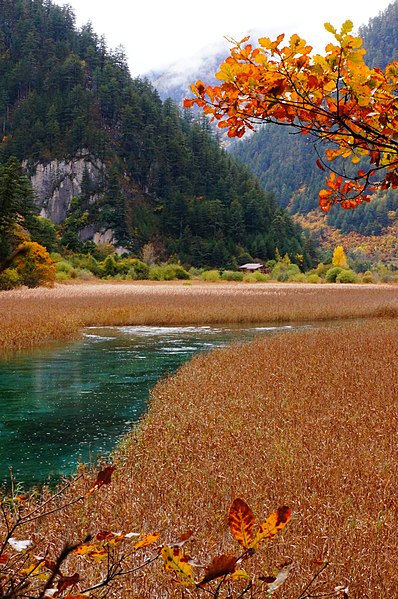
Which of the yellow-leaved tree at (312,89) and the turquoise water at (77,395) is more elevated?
the yellow-leaved tree at (312,89)

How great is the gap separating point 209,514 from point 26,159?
4984 inches

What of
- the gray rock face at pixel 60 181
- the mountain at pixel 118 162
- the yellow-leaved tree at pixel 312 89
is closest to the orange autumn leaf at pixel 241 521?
the yellow-leaved tree at pixel 312 89

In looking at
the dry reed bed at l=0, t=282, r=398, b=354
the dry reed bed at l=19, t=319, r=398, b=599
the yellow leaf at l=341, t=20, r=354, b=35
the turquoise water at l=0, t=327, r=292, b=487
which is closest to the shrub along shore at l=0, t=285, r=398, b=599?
the dry reed bed at l=19, t=319, r=398, b=599

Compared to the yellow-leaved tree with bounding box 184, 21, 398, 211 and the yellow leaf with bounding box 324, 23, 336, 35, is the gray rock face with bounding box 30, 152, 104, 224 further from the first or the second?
the yellow leaf with bounding box 324, 23, 336, 35

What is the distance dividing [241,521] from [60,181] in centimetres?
12350

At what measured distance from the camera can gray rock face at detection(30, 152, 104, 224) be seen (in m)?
117

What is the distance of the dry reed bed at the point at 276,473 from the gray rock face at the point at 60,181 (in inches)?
4373

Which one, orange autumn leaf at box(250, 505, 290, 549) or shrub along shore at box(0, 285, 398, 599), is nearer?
orange autumn leaf at box(250, 505, 290, 549)

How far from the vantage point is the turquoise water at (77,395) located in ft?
28.4

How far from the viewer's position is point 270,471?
6289mm

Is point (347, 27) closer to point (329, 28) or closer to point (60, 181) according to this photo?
point (329, 28)

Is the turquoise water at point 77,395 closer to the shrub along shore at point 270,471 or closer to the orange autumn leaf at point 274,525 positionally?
the shrub along shore at point 270,471

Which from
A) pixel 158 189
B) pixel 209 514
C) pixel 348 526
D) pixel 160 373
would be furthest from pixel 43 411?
pixel 158 189

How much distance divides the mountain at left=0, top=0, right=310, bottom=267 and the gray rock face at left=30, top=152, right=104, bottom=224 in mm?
227
